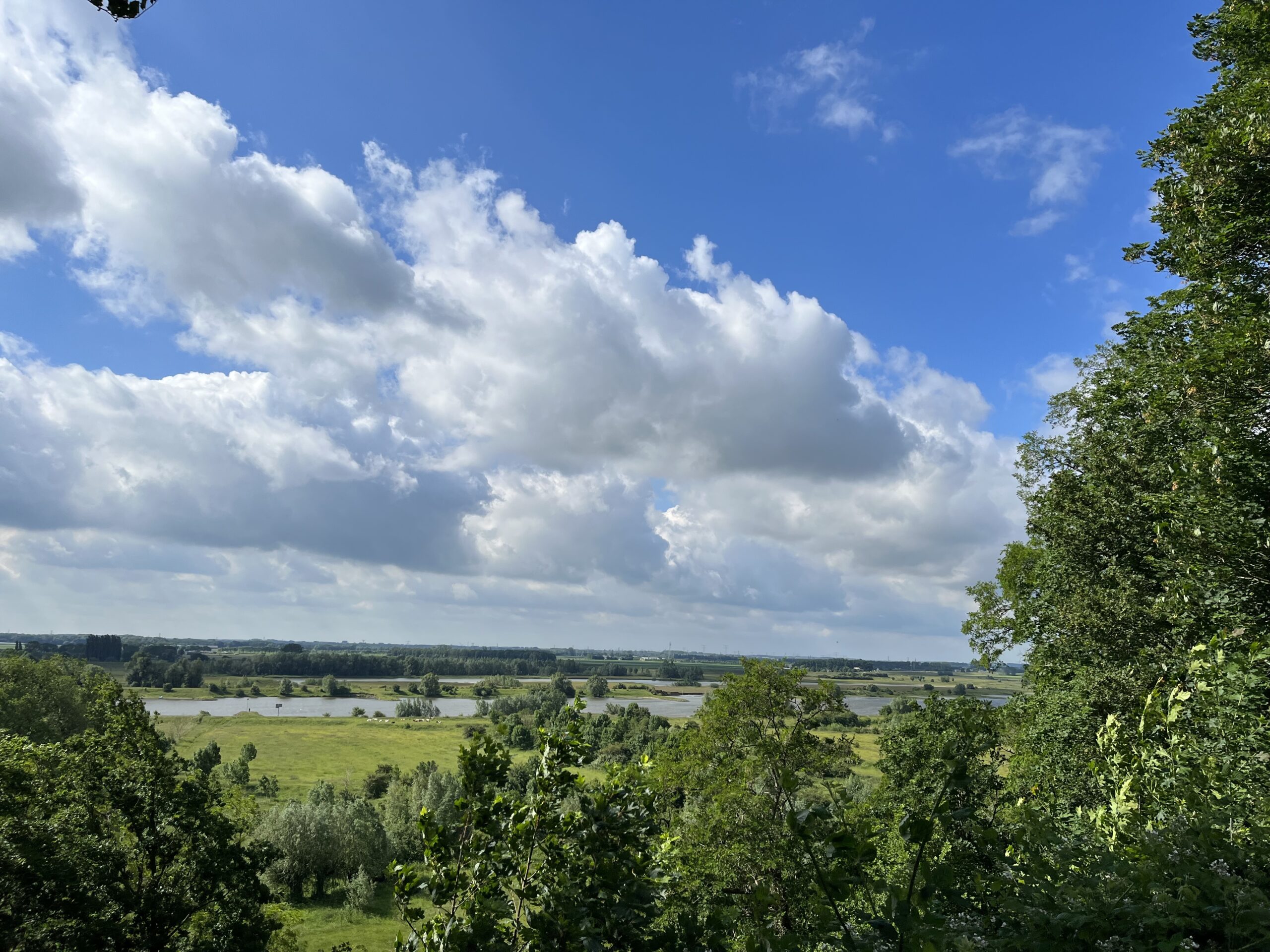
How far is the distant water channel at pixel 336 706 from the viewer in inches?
5022

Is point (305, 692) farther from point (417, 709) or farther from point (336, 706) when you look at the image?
point (417, 709)

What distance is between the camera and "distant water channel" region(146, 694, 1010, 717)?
419 ft

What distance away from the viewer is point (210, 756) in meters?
72.6

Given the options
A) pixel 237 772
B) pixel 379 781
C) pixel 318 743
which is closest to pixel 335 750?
pixel 318 743

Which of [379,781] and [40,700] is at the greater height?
[40,700]

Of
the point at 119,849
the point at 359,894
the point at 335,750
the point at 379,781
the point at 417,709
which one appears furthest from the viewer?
the point at 417,709

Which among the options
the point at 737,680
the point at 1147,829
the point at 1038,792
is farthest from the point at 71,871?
the point at 1038,792

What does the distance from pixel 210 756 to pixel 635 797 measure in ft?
279

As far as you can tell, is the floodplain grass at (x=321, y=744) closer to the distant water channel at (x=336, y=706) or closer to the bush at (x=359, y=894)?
the distant water channel at (x=336, y=706)

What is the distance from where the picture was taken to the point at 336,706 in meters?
160

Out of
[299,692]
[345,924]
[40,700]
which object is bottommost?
[299,692]

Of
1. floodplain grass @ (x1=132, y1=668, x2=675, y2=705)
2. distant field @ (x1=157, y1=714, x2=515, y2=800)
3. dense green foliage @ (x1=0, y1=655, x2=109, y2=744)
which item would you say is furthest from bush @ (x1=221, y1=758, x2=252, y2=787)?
floodplain grass @ (x1=132, y1=668, x2=675, y2=705)

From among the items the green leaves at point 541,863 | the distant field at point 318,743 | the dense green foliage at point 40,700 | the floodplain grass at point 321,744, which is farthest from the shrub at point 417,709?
the green leaves at point 541,863

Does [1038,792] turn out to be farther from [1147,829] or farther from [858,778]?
[858,778]
